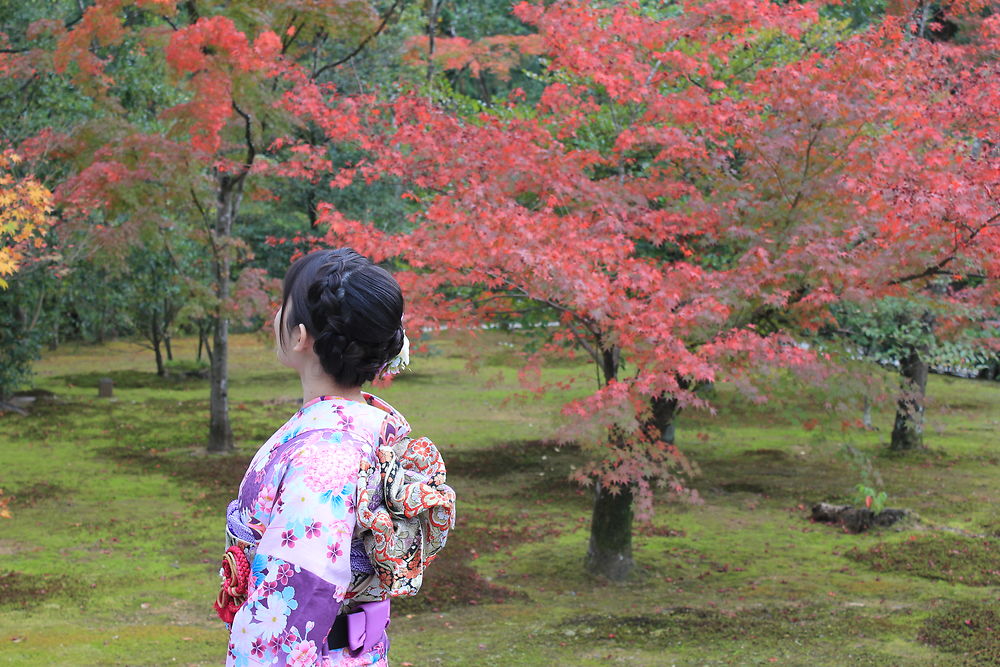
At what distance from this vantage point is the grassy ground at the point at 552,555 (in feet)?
17.6

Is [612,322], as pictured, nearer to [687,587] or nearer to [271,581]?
[687,587]

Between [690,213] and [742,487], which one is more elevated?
[690,213]

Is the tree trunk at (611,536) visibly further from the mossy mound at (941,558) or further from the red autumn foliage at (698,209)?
the mossy mound at (941,558)

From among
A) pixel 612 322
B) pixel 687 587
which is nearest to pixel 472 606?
pixel 687 587

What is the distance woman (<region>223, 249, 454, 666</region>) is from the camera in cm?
150

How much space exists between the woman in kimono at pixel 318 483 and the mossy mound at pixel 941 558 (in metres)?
6.47

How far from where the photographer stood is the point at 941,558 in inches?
293

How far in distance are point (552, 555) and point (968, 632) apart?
3213 mm

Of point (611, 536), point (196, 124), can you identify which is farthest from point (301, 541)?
point (196, 124)

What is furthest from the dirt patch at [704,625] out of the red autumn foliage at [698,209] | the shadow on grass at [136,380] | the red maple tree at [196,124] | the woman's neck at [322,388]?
the shadow on grass at [136,380]

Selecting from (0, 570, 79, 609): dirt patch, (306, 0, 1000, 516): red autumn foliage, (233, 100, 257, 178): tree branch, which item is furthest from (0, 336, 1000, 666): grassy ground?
(233, 100, 257, 178): tree branch

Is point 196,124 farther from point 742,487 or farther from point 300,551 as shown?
point 300,551

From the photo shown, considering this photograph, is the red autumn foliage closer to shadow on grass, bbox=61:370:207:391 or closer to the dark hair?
the dark hair

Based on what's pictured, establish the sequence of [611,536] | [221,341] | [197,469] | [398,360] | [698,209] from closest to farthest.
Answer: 1. [398,360]
2. [698,209]
3. [611,536]
4. [197,469]
5. [221,341]
